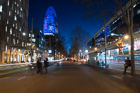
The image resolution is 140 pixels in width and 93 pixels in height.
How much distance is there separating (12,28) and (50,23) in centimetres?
10809

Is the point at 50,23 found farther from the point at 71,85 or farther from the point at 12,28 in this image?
the point at 71,85

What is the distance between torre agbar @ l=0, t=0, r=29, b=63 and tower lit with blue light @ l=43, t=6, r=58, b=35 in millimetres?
89462

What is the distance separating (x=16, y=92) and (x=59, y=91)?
7.69 ft

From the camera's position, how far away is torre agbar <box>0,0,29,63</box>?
178 ft

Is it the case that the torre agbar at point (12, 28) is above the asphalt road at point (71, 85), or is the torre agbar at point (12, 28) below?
above

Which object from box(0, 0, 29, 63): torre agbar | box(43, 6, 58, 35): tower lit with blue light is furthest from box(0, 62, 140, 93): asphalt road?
box(43, 6, 58, 35): tower lit with blue light

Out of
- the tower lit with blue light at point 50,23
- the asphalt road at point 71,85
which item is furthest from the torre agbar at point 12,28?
the tower lit with blue light at point 50,23

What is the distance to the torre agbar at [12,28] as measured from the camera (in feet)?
178

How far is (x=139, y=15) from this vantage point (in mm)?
33656

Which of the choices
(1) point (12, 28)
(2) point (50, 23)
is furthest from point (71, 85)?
(2) point (50, 23)

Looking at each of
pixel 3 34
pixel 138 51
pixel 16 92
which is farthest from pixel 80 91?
pixel 3 34

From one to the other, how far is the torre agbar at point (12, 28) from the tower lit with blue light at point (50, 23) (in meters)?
89.5

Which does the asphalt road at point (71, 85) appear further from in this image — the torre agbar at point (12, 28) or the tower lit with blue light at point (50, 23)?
the tower lit with blue light at point (50, 23)

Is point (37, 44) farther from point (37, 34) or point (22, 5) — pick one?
point (22, 5)
